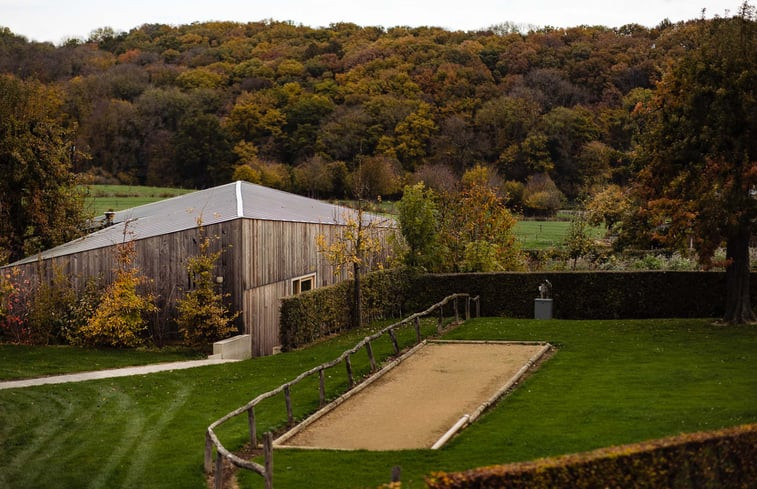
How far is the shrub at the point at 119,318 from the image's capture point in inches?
1019

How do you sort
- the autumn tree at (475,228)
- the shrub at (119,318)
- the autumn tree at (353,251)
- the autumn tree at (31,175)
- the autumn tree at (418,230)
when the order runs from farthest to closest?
the autumn tree at (475,228)
the autumn tree at (418,230)
the autumn tree at (31,175)
the autumn tree at (353,251)
the shrub at (119,318)

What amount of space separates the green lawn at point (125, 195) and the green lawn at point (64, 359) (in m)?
28.7

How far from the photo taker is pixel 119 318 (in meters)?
25.9

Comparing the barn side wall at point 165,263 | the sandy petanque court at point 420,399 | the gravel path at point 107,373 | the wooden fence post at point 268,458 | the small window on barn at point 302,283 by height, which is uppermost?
the barn side wall at point 165,263

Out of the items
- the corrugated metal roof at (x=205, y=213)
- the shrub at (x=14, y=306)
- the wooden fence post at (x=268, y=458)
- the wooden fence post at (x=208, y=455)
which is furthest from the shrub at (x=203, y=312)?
the wooden fence post at (x=268, y=458)

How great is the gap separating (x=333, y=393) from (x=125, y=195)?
4857cm

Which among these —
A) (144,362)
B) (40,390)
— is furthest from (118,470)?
(144,362)

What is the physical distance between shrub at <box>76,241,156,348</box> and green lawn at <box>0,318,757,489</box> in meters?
3.99

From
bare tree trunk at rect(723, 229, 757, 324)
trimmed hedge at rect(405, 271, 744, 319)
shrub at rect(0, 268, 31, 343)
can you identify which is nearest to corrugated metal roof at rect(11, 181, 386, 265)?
shrub at rect(0, 268, 31, 343)

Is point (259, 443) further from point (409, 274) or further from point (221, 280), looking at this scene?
point (409, 274)

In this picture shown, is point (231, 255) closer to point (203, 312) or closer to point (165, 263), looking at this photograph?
point (203, 312)

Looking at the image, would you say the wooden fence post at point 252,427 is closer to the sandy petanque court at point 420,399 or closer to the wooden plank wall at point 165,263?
the sandy petanque court at point 420,399

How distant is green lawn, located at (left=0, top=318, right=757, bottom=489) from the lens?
1389cm

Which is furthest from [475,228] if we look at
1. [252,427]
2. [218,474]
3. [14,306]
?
[218,474]
